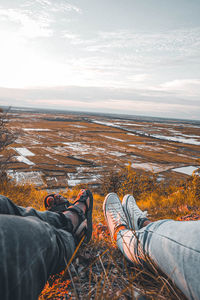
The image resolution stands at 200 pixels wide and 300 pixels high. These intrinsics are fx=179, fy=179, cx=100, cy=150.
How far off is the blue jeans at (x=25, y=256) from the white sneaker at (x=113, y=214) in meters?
0.68

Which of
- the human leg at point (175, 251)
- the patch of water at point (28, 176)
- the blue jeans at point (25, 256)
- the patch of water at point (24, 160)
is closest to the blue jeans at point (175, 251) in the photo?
the human leg at point (175, 251)

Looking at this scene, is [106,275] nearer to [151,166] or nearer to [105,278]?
[105,278]

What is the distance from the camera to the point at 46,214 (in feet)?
4.16

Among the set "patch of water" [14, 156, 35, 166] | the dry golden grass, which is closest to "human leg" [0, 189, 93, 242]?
the dry golden grass

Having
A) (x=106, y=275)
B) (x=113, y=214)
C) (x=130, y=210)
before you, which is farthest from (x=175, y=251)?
(x=130, y=210)

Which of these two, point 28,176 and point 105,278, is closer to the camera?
point 105,278

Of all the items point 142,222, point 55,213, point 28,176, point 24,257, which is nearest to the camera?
point 24,257

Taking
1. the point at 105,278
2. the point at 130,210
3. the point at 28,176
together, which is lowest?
the point at 28,176

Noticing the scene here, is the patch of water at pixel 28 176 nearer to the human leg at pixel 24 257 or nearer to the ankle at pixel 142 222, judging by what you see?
the ankle at pixel 142 222

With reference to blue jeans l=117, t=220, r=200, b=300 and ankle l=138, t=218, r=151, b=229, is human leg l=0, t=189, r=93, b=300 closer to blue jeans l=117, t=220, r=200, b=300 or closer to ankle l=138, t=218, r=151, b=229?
blue jeans l=117, t=220, r=200, b=300

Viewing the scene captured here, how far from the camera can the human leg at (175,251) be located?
29.2 inches

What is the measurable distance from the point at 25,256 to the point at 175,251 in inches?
26.3

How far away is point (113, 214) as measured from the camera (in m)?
1.93

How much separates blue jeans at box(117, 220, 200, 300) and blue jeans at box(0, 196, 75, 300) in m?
0.38
